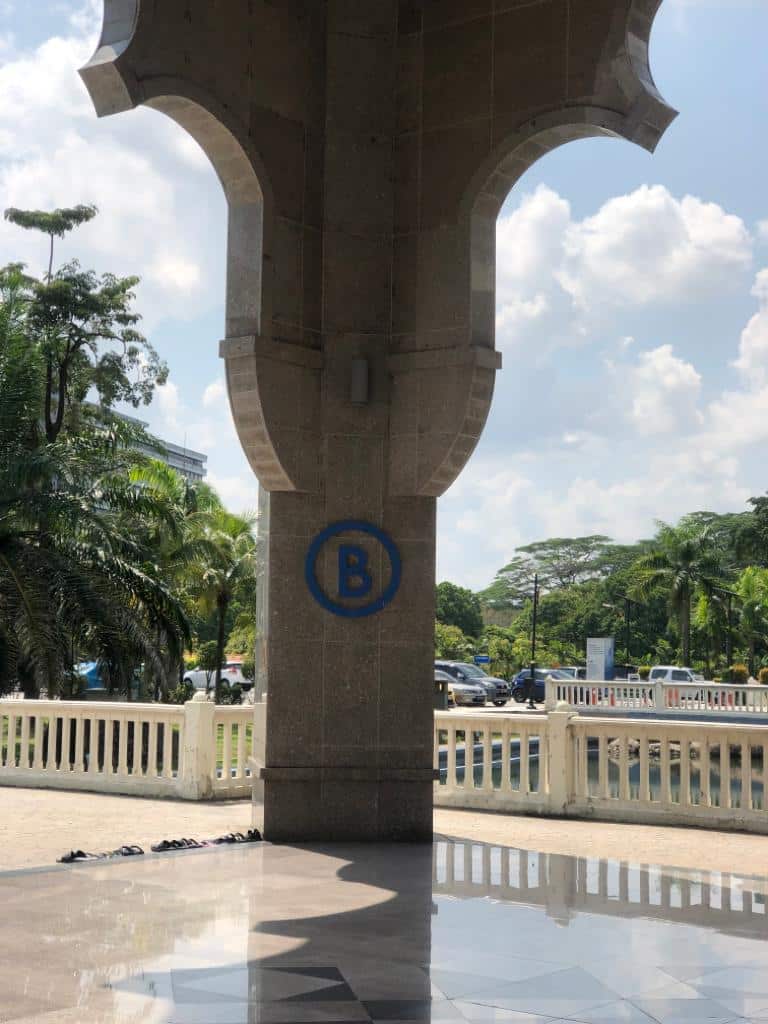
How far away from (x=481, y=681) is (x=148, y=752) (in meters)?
32.8

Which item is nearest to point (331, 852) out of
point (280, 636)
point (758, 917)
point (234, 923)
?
point (280, 636)

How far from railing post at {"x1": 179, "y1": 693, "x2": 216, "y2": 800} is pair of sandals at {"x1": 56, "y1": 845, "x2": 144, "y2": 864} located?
11.8 ft

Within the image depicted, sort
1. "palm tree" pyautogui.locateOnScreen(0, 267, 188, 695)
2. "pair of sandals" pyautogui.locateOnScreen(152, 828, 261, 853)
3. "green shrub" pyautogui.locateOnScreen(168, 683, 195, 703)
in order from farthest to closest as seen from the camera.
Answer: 1. "green shrub" pyautogui.locateOnScreen(168, 683, 195, 703)
2. "palm tree" pyautogui.locateOnScreen(0, 267, 188, 695)
3. "pair of sandals" pyautogui.locateOnScreen(152, 828, 261, 853)

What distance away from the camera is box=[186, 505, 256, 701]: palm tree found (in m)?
34.1

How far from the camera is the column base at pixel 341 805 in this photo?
9.22 metres

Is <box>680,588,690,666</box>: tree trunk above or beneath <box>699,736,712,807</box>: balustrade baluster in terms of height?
above

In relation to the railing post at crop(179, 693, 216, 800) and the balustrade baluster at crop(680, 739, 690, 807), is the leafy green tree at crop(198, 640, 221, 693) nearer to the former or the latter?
the railing post at crop(179, 693, 216, 800)

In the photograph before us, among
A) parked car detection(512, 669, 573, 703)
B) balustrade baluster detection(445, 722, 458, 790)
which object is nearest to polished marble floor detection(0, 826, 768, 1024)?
balustrade baluster detection(445, 722, 458, 790)

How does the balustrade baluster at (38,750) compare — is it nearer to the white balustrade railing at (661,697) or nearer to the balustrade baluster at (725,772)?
the balustrade baluster at (725,772)

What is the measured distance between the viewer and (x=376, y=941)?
20.1 ft

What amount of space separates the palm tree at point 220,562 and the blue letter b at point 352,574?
960 inches

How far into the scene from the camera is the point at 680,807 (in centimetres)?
1094

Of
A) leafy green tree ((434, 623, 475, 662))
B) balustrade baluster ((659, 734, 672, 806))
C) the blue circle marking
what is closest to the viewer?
the blue circle marking

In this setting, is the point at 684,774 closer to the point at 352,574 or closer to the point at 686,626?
the point at 352,574
